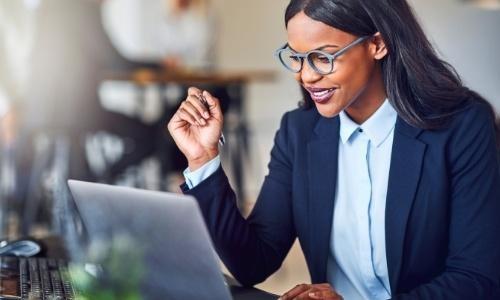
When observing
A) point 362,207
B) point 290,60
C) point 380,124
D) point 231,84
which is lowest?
point 231,84

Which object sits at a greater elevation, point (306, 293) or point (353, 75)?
point (353, 75)

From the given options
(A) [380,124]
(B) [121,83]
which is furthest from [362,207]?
(B) [121,83]

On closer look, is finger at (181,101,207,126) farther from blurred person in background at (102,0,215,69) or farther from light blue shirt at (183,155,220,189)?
blurred person in background at (102,0,215,69)

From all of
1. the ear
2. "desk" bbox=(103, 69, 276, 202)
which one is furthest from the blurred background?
the ear

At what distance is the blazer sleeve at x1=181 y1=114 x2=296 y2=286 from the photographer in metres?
1.29

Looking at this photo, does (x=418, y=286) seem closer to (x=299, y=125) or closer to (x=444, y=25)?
(x=299, y=125)

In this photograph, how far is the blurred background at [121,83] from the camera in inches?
153

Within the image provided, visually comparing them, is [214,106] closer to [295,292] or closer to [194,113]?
[194,113]

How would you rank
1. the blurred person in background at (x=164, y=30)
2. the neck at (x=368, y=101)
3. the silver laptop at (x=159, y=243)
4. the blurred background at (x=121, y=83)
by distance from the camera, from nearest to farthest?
the silver laptop at (x=159, y=243) < the neck at (x=368, y=101) < the blurred background at (x=121, y=83) < the blurred person in background at (x=164, y=30)

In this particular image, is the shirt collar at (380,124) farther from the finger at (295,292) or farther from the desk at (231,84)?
the desk at (231,84)

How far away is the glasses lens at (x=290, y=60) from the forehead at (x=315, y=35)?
1cm

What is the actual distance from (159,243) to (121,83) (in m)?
4.17

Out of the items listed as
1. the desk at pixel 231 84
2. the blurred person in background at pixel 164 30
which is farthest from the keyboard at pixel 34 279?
the blurred person in background at pixel 164 30

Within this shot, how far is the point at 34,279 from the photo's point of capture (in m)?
1.23
